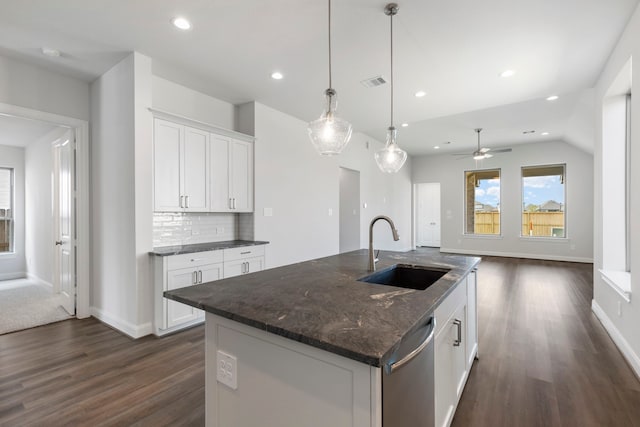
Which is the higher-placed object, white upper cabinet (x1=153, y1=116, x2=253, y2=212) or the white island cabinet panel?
white upper cabinet (x1=153, y1=116, x2=253, y2=212)

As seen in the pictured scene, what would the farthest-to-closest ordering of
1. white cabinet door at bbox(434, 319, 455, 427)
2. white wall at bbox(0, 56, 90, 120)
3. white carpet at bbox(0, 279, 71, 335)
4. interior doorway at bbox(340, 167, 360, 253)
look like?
interior doorway at bbox(340, 167, 360, 253), white carpet at bbox(0, 279, 71, 335), white wall at bbox(0, 56, 90, 120), white cabinet door at bbox(434, 319, 455, 427)

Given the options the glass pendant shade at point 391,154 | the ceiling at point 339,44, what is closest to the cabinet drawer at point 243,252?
the glass pendant shade at point 391,154

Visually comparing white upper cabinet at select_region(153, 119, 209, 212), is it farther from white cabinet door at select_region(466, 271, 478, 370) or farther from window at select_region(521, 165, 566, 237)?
window at select_region(521, 165, 566, 237)

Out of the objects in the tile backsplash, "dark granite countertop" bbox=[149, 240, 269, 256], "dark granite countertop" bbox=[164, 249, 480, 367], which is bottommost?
"dark granite countertop" bbox=[149, 240, 269, 256]

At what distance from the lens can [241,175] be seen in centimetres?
416

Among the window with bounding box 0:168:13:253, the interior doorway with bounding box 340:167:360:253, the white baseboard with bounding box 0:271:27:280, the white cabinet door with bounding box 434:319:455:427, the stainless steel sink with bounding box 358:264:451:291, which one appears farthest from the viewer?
the interior doorway with bounding box 340:167:360:253

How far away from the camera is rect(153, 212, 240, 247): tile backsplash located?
3553mm

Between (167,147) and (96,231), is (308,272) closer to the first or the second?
(167,147)

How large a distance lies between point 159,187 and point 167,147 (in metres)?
0.44

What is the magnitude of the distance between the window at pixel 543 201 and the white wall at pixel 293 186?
15.8 feet

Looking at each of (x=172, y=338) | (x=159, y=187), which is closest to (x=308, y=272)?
(x=172, y=338)

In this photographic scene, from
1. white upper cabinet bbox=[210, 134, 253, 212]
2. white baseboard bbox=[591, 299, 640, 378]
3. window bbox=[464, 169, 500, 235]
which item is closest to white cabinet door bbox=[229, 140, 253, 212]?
white upper cabinet bbox=[210, 134, 253, 212]

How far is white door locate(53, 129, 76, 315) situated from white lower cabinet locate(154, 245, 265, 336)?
140 centimetres

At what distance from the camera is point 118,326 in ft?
10.7
